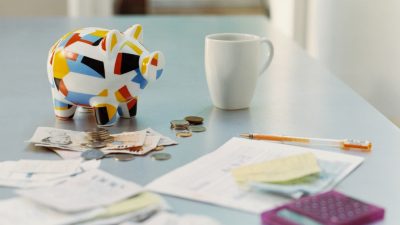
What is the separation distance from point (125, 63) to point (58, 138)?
15 centimetres

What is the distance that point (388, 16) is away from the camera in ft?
4.99

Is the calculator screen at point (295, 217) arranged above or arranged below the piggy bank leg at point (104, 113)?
below

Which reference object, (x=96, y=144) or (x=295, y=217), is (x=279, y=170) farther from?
(x=96, y=144)

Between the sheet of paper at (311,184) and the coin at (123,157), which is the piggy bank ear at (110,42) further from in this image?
the sheet of paper at (311,184)

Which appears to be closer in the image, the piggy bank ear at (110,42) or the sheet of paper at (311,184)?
the sheet of paper at (311,184)

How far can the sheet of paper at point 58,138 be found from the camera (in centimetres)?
94

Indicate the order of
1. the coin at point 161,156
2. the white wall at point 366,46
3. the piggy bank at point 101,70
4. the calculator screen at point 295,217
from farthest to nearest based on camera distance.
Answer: the white wall at point 366,46, the piggy bank at point 101,70, the coin at point 161,156, the calculator screen at point 295,217

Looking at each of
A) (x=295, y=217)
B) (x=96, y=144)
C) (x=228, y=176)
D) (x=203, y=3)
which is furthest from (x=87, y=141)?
(x=203, y=3)

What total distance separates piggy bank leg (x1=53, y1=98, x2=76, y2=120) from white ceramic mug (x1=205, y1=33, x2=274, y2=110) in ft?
0.76

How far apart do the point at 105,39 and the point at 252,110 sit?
0.28 meters

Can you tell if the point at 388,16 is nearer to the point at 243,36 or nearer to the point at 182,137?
the point at 243,36

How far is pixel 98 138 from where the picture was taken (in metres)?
0.97

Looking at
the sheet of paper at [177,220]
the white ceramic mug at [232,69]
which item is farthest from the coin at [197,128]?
the sheet of paper at [177,220]

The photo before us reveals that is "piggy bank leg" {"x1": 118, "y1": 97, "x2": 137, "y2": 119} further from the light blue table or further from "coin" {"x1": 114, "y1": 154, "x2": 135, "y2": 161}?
"coin" {"x1": 114, "y1": 154, "x2": 135, "y2": 161}
